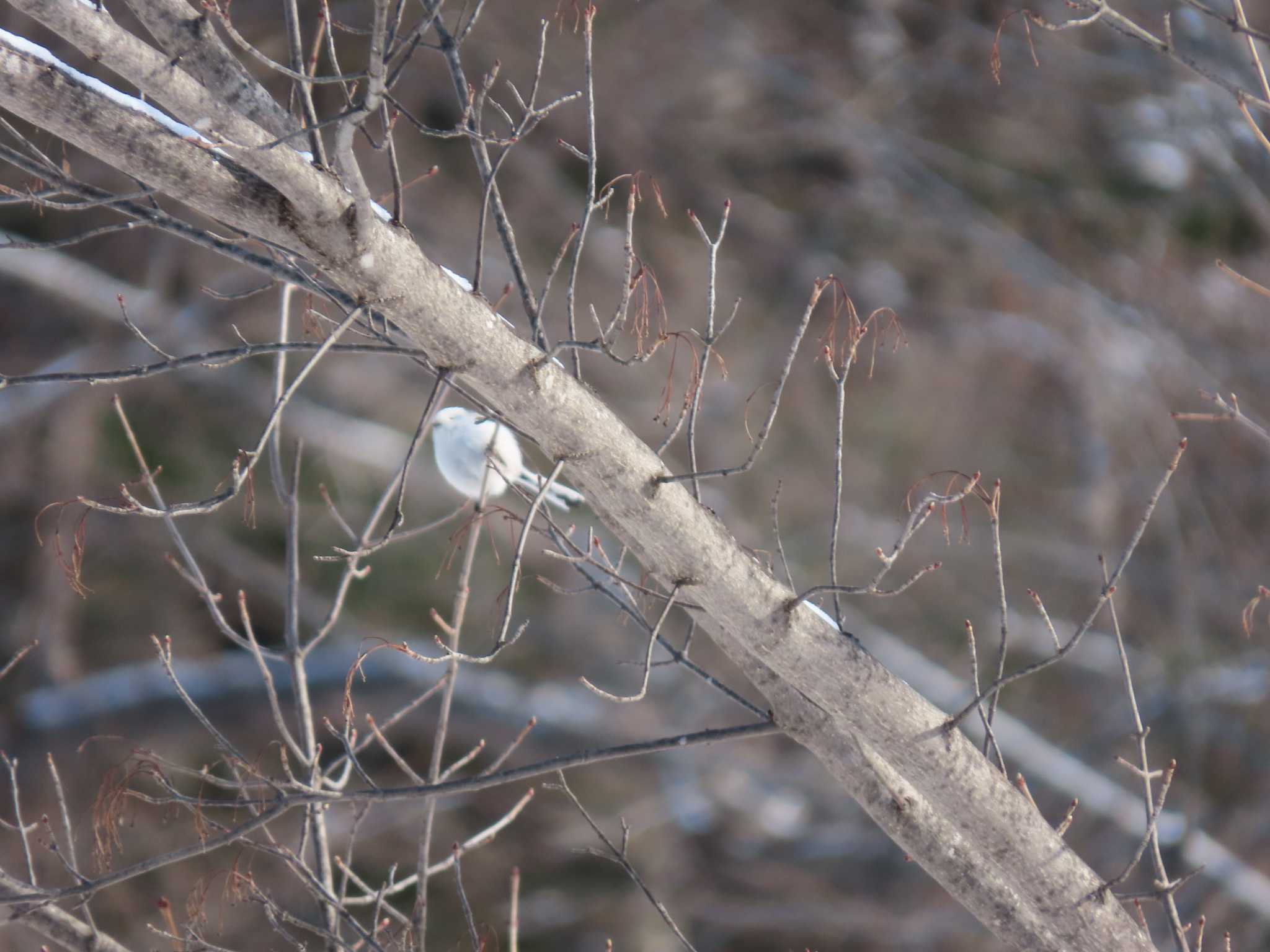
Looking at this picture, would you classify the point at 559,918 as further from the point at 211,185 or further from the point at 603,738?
the point at 211,185

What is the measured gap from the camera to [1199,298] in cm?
686

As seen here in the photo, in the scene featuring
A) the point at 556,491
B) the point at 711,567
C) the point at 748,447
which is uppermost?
the point at 711,567

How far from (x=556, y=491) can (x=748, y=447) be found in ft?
18.6

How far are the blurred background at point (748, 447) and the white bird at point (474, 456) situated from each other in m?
3.27

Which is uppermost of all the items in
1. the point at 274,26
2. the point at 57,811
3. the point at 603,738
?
the point at 274,26

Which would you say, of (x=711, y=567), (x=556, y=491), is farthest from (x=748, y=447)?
(x=711, y=567)

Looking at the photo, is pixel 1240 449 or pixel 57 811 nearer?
pixel 57 811

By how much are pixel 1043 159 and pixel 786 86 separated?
2.37 metres

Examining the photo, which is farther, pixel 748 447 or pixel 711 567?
pixel 748 447

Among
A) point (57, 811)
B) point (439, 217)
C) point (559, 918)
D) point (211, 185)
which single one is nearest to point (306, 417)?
point (439, 217)

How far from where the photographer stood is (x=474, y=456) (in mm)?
2158

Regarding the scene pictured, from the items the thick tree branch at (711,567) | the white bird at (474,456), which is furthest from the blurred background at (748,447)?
the thick tree branch at (711,567)

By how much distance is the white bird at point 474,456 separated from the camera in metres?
2.14

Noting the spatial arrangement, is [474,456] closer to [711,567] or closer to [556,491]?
[556,491]
